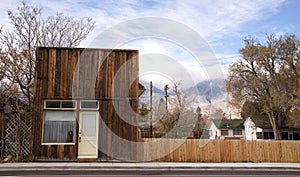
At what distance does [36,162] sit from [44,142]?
0.86 meters

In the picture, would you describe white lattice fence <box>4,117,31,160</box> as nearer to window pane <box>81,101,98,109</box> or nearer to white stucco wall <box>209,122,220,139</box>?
window pane <box>81,101,98,109</box>

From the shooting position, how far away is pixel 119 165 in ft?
37.9

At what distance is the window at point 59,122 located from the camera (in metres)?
12.5

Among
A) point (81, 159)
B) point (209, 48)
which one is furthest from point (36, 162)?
point (209, 48)

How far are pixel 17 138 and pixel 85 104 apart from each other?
3.08m

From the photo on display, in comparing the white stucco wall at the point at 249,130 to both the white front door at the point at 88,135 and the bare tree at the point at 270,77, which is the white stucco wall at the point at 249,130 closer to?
the bare tree at the point at 270,77

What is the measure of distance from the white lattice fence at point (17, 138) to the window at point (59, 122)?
85cm

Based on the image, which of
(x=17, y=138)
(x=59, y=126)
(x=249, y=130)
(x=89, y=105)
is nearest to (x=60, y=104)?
(x=59, y=126)

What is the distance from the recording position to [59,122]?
500 inches

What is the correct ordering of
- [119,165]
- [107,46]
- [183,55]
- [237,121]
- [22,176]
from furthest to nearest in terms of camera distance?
[237,121] → [183,55] → [107,46] → [119,165] → [22,176]

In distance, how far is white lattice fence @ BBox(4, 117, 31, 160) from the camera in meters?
12.3

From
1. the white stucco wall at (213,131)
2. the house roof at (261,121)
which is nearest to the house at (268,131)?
the house roof at (261,121)

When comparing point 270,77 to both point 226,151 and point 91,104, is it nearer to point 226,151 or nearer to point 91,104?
point 226,151

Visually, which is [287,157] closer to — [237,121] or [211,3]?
[211,3]
